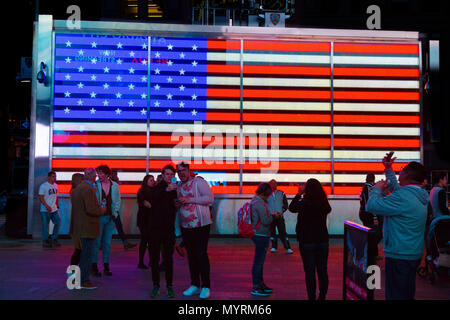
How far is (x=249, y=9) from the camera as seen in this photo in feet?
57.4

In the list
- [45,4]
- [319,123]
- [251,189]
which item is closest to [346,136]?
[319,123]

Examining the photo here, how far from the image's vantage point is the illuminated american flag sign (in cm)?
1511

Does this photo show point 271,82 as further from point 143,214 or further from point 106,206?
point 106,206

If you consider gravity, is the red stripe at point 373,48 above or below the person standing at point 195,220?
above

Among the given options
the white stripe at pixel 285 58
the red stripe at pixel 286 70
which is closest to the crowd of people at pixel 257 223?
the red stripe at pixel 286 70

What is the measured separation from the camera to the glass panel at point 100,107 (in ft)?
49.1

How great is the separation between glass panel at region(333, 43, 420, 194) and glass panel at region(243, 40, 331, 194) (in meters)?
0.44

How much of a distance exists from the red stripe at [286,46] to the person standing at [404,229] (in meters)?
11.3

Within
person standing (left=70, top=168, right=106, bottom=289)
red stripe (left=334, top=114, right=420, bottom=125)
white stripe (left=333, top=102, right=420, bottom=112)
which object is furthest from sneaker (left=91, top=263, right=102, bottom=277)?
white stripe (left=333, top=102, right=420, bottom=112)

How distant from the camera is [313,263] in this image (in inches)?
272

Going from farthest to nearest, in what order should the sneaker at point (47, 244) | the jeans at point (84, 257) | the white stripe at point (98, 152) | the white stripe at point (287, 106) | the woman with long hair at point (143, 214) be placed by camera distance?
1. the white stripe at point (287, 106)
2. the white stripe at point (98, 152)
3. the sneaker at point (47, 244)
4. the woman with long hair at point (143, 214)
5. the jeans at point (84, 257)

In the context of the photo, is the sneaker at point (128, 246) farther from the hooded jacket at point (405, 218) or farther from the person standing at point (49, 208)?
the hooded jacket at point (405, 218)

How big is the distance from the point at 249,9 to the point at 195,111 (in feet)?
16.1

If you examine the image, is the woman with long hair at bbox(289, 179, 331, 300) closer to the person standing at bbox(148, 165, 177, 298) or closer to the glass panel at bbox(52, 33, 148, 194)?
the person standing at bbox(148, 165, 177, 298)
